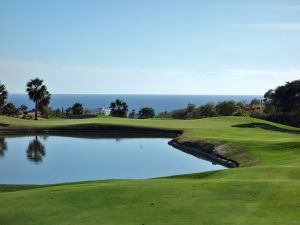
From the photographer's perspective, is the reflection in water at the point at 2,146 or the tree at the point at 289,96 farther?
the tree at the point at 289,96

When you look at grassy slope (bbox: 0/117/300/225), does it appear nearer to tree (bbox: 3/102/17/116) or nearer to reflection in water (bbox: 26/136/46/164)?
reflection in water (bbox: 26/136/46/164)

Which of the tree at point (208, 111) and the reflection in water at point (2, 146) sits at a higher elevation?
the tree at point (208, 111)

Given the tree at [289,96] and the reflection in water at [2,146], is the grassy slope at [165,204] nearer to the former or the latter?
the reflection in water at [2,146]

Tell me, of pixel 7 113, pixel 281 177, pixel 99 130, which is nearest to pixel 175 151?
pixel 99 130

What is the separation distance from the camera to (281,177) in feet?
68.4

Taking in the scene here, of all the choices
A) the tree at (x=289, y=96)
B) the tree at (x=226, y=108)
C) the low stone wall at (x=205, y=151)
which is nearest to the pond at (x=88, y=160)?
the low stone wall at (x=205, y=151)

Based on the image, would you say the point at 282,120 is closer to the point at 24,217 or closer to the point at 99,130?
the point at 99,130

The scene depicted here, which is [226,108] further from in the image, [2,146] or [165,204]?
[165,204]

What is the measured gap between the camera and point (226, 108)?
103 m

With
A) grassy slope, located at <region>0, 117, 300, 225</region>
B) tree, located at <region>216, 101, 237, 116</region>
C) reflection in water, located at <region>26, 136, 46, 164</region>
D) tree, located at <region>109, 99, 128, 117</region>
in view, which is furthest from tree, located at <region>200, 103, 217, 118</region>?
grassy slope, located at <region>0, 117, 300, 225</region>

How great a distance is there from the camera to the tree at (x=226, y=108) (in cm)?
10212

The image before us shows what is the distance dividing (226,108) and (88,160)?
65.4 meters

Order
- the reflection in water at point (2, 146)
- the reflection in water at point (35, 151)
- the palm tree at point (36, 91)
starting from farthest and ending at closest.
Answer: the palm tree at point (36, 91)
the reflection in water at point (2, 146)
the reflection in water at point (35, 151)

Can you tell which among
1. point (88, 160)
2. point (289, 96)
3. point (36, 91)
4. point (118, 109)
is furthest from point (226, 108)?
point (88, 160)
